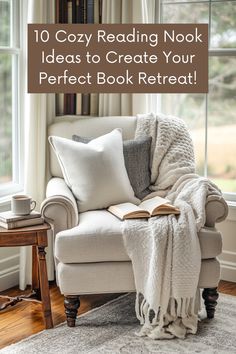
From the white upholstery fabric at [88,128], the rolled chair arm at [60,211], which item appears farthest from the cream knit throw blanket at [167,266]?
the white upholstery fabric at [88,128]

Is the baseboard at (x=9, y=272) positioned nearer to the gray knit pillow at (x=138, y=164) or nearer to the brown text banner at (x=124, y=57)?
the gray knit pillow at (x=138, y=164)

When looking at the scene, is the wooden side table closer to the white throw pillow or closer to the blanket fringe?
the white throw pillow

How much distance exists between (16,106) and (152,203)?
3.58 feet

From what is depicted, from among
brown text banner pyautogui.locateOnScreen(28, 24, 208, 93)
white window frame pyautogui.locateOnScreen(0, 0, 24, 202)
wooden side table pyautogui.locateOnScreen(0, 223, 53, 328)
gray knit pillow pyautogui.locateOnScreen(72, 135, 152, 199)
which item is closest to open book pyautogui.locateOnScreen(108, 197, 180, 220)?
gray knit pillow pyautogui.locateOnScreen(72, 135, 152, 199)

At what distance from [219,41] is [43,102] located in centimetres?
114

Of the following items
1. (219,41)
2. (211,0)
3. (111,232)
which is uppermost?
(211,0)

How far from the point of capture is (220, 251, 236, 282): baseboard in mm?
3824

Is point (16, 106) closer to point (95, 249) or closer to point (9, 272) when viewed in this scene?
point (9, 272)

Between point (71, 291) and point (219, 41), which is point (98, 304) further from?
point (219, 41)

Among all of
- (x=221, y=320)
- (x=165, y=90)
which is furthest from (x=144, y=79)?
(x=221, y=320)

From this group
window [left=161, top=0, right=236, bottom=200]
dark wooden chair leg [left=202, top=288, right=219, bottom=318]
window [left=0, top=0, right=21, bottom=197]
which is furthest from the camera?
window [left=161, top=0, right=236, bottom=200]

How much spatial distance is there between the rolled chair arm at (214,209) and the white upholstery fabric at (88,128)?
80cm

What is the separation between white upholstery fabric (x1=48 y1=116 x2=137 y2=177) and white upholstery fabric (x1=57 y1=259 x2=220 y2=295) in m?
0.85

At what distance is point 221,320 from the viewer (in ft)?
10.3
